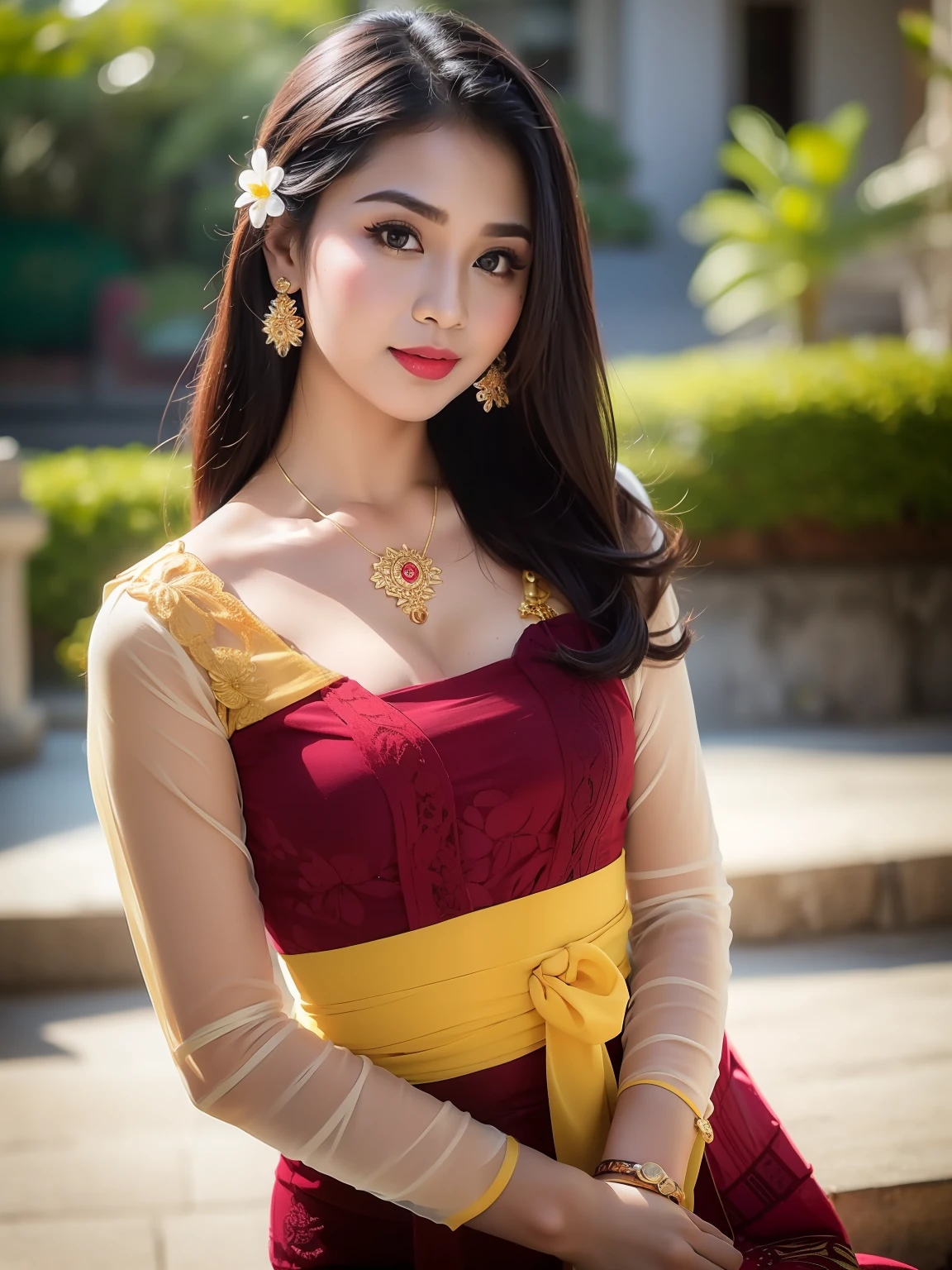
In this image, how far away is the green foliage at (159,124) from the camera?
45.4 feet

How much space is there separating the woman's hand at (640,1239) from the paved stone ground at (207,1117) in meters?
0.81

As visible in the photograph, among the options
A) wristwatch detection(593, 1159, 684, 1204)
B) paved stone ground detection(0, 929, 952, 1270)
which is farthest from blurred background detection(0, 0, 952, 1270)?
wristwatch detection(593, 1159, 684, 1204)

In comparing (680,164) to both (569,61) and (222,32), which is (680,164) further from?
(222,32)

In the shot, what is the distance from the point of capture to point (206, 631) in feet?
4.83

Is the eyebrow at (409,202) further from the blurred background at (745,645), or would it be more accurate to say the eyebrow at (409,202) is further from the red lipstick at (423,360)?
the blurred background at (745,645)

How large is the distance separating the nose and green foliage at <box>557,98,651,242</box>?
1448 centimetres

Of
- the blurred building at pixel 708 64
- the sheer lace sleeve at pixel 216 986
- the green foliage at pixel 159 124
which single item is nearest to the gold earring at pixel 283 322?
the sheer lace sleeve at pixel 216 986

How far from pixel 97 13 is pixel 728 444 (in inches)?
331

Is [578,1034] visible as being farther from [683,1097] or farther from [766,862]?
[766,862]

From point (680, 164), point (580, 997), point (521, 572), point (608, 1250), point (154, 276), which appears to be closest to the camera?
point (608, 1250)

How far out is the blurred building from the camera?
54.1ft

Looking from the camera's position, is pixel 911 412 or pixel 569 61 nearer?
pixel 911 412

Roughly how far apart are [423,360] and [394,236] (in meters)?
0.14

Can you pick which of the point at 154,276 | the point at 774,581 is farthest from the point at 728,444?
the point at 154,276
